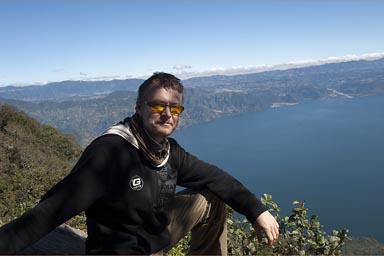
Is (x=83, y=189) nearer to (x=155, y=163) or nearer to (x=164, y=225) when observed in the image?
(x=155, y=163)

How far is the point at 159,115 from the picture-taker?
2.10 m

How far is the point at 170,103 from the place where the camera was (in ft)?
7.11

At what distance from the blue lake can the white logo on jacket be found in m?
59.6

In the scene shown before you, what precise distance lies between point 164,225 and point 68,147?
44.9 metres

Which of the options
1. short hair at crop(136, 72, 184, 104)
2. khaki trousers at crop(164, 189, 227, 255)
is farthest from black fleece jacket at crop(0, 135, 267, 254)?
short hair at crop(136, 72, 184, 104)

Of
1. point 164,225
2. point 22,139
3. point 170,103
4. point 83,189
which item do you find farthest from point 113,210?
point 22,139

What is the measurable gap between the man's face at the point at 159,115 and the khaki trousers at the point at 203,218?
1.79 ft

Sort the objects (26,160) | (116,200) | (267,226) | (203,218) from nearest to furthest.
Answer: (116,200)
(267,226)
(203,218)
(26,160)

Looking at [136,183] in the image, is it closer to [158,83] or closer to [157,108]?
[157,108]

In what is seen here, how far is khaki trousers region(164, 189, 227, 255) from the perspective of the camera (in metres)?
2.40

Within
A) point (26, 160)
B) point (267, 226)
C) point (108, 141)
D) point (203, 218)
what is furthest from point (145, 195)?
point (26, 160)

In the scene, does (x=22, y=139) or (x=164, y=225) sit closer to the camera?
(x=164, y=225)

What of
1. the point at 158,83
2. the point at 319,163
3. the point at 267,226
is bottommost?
the point at 319,163

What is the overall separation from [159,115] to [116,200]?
554 millimetres
